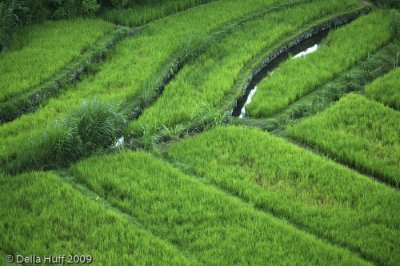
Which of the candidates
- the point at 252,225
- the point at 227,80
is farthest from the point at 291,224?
the point at 227,80

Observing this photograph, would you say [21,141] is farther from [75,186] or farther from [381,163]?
[381,163]

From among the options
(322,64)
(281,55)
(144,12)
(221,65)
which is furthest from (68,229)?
(144,12)

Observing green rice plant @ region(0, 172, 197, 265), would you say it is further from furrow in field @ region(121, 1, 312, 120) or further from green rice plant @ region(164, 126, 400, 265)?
furrow in field @ region(121, 1, 312, 120)

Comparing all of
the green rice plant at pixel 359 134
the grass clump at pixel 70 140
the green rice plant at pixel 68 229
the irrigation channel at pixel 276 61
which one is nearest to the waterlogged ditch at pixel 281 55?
the irrigation channel at pixel 276 61

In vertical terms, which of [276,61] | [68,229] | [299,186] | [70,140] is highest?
[70,140]

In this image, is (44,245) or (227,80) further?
(227,80)

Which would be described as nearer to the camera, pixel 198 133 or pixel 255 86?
pixel 198 133

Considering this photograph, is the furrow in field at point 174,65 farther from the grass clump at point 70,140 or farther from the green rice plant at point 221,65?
the grass clump at point 70,140

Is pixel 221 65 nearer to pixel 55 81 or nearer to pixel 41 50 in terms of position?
pixel 55 81
